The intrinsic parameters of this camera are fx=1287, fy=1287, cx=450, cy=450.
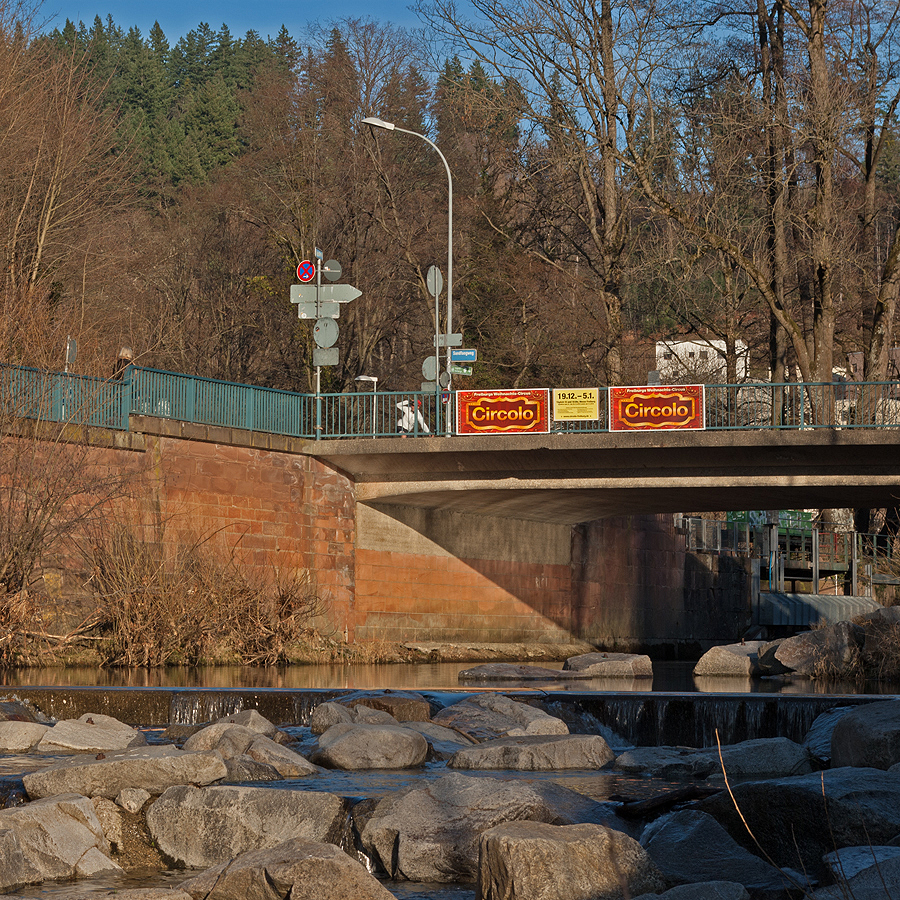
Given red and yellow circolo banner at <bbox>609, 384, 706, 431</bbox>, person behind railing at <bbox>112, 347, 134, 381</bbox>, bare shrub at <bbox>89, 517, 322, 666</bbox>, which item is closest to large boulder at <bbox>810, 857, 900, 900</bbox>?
bare shrub at <bbox>89, 517, 322, 666</bbox>

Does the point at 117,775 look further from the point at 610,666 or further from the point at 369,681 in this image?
the point at 610,666

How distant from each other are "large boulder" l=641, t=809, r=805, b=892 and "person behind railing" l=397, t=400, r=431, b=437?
18.4 meters

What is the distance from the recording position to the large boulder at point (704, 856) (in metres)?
6.93

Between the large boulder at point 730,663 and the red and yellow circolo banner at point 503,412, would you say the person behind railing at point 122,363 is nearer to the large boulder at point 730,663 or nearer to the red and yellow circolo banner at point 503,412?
the red and yellow circolo banner at point 503,412

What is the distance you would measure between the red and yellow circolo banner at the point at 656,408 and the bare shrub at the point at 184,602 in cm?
678

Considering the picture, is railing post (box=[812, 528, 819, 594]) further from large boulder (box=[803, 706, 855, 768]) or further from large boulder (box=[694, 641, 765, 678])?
large boulder (box=[803, 706, 855, 768])

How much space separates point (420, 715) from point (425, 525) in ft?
47.8

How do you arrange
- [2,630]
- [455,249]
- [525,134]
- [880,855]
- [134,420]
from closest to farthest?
[880,855]
[2,630]
[134,420]
[525,134]
[455,249]

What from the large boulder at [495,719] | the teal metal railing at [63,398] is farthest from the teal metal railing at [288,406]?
the large boulder at [495,719]

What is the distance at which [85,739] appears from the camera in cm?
1194

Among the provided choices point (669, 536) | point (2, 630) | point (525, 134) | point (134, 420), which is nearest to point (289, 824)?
point (2, 630)

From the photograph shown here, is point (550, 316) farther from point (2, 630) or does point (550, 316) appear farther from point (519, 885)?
point (519, 885)

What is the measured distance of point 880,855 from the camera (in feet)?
20.1

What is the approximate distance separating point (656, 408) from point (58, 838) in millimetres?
17744
